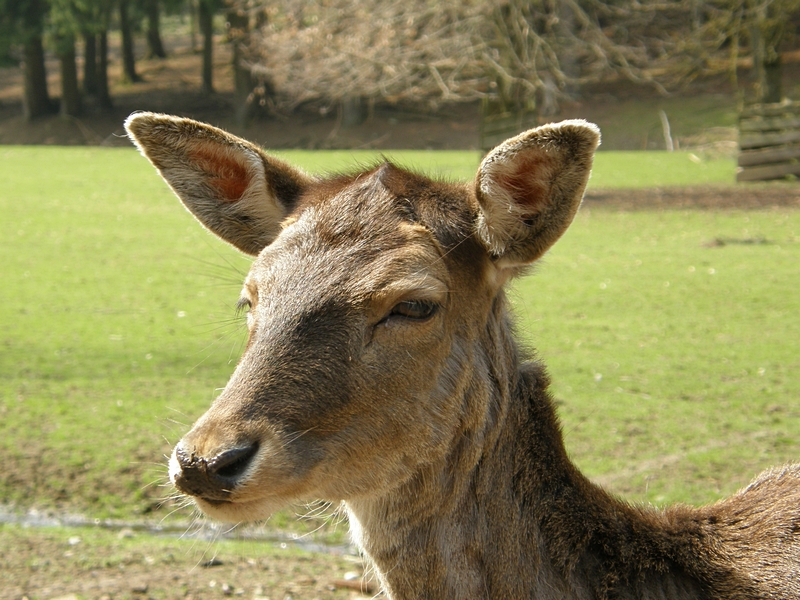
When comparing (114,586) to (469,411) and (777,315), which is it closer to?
(469,411)

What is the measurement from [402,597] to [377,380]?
2.44ft

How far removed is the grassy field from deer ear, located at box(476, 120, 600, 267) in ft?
2.02

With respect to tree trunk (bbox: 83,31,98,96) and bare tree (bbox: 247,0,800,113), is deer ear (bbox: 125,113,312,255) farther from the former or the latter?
tree trunk (bbox: 83,31,98,96)

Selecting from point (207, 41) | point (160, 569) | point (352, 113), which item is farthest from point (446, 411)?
point (207, 41)

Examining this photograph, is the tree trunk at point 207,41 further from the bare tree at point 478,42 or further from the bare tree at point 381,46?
the bare tree at point 478,42

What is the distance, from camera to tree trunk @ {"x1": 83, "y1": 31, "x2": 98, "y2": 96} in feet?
138

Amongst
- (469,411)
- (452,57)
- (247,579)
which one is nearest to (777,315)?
(247,579)

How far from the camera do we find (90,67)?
42469mm

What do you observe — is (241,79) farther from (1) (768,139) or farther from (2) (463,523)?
(2) (463,523)

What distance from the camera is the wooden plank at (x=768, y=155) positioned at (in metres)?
19.7

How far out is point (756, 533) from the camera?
3.25m

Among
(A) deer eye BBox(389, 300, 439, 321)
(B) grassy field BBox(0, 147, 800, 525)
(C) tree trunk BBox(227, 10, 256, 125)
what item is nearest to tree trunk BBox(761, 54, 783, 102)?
(B) grassy field BBox(0, 147, 800, 525)

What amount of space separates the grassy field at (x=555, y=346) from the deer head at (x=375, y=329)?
2.14 ft

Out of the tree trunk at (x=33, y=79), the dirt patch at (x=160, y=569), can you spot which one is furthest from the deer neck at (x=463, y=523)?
the tree trunk at (x=33, y=79)
